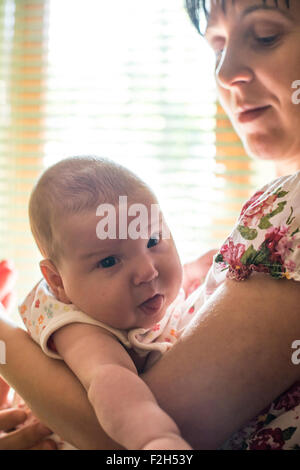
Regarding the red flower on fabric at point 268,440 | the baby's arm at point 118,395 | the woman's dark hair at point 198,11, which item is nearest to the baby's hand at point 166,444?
the baby's arm at point 118,395

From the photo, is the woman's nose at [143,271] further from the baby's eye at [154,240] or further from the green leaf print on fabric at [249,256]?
the green leaf print on fabric at [249,256]

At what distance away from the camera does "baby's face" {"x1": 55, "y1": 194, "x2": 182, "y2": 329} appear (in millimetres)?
824

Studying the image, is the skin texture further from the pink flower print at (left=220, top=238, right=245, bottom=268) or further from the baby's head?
the pink flower print at (left=220, top=238, right=245, bottom=268)

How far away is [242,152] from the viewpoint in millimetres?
2154

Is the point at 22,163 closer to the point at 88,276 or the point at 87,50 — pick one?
the point at 87,50

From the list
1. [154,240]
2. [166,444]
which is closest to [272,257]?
[154,240]

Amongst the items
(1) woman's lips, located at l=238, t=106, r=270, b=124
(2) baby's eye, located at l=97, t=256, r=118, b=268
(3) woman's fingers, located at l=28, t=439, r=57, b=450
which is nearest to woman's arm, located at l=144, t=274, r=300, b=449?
(2) baby's eye, located at l=97, t=256, r=118, b=268

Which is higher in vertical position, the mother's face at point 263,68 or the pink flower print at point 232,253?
the mother's face at point 263,68

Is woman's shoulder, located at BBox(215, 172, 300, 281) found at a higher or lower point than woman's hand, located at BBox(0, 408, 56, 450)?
higher

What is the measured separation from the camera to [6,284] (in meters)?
1.15

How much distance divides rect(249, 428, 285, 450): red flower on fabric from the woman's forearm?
0.23 m

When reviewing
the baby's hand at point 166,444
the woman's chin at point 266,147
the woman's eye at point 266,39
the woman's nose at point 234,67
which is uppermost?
the woman's eye at point 266,39

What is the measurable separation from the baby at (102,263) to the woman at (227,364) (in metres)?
0.06

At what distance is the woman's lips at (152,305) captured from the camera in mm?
A: 850
